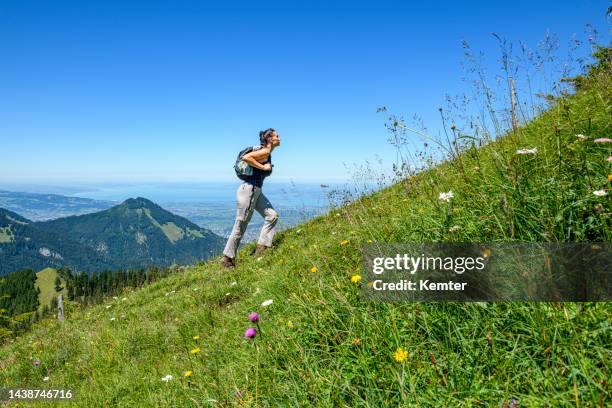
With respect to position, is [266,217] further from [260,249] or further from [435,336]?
[435,336]

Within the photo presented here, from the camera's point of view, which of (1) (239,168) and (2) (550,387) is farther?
(1) (239,168)

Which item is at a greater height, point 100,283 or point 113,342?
point 113,342

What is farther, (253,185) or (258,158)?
(253,185)

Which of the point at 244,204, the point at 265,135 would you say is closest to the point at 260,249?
the point at 244,204

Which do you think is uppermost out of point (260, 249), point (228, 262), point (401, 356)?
point (401, 356)

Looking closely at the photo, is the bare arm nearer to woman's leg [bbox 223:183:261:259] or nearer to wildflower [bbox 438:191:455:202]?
woman's leg [bbox 223:183:261:259]

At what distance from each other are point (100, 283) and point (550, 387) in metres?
145

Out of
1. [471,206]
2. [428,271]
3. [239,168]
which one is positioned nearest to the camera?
[428,271]

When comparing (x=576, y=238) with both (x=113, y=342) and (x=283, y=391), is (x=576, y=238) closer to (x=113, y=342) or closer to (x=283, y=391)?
(x=283, y=391)

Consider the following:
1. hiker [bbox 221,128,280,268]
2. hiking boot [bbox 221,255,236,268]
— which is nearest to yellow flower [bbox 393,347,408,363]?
hiker [bbox 221,128,280,268]

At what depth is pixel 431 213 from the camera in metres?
3.47

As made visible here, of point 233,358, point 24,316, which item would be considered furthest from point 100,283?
point 233,358

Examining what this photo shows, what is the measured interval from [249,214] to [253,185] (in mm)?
751

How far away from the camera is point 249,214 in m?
9.02
